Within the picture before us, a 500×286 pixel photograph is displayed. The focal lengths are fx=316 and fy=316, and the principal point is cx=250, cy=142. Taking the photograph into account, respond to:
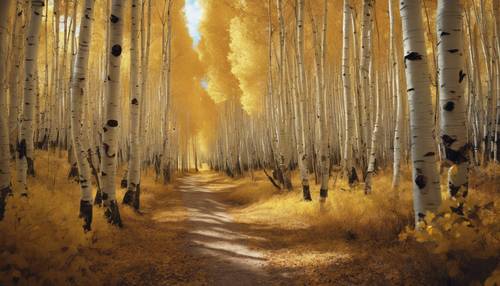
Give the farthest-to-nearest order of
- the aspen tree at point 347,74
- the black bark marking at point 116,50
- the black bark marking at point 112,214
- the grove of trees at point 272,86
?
A: 1. the aspen tree at point 347,74
2. the black bark marking at point 112,214
3. the black bark marking at point 116,50
4. the grove of trees at point 272,86

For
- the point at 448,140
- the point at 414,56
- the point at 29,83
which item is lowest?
the point at 448,140

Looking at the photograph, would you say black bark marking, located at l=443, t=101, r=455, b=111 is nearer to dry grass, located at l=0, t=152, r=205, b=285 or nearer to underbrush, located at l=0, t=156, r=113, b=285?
dry grass, located at l=0, t=152, r=205, b=285

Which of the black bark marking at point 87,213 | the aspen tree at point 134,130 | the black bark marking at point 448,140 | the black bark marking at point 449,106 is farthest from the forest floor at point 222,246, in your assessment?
the black bark marking at point 449,106

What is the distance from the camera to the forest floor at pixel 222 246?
2.97 meters

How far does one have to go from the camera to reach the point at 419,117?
3.25 metres

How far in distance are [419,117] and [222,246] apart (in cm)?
363

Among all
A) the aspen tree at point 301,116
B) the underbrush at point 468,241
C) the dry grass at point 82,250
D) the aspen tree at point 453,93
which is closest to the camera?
the underbrush at point 468,241

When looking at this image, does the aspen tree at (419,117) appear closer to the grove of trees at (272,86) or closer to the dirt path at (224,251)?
the grove of trees at (272,86)

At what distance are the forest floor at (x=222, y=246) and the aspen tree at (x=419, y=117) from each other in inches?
22.0

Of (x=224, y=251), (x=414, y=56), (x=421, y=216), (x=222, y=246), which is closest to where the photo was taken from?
(x=421, y=216)

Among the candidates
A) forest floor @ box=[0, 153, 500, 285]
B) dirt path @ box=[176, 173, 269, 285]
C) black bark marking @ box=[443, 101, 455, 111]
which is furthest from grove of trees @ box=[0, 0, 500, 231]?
dirt path @ box=[176, 173, 269, 285]

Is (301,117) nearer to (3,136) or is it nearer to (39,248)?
(3,136)

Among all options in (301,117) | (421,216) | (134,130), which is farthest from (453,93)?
(134,130)

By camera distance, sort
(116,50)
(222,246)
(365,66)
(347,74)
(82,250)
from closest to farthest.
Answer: (82,250) < (116,50) < (222,246) < (347,74) < (365,66)
